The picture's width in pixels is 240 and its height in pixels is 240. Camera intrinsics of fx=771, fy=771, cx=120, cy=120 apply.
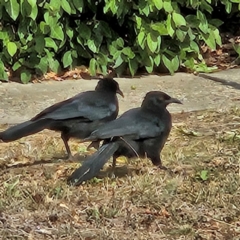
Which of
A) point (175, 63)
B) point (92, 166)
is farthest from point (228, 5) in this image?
point (92, 166)

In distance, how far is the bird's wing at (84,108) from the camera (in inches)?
225

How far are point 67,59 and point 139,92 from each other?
99 cm

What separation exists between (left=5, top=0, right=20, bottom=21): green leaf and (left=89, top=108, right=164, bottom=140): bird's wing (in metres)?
2.78

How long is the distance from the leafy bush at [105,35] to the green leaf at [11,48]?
0.4 inches

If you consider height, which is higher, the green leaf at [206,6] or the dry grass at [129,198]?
the green leaf at [206,6]

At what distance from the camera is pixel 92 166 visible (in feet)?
16.8

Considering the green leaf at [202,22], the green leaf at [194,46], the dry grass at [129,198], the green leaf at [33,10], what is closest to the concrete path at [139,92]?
the green leaf at [194,46]

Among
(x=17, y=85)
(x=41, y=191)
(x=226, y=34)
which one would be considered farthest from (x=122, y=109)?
(x=226, y=34)

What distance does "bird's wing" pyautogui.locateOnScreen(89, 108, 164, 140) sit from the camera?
5188mm

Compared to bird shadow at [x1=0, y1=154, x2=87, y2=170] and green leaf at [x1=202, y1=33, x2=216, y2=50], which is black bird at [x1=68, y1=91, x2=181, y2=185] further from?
green leaf at [x1=202, y1=33, x2=216, y2=50]

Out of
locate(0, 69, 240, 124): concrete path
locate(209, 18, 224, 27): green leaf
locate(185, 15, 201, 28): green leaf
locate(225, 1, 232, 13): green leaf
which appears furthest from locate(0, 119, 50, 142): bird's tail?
locate(225, 1, 232, 13): green leaf

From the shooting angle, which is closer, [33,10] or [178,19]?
[33,10]

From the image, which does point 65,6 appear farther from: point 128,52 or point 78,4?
point 128,52

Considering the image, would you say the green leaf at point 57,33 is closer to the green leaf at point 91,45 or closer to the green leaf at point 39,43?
the green leaf at point 39,43
